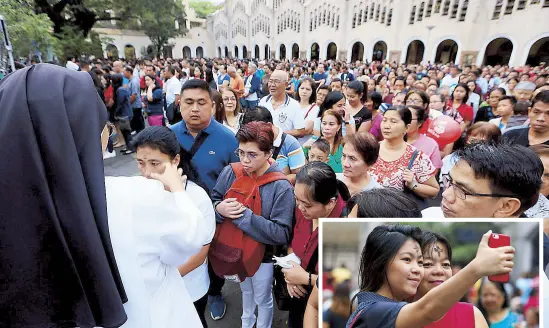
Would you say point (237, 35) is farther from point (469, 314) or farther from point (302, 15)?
point (469, 314)

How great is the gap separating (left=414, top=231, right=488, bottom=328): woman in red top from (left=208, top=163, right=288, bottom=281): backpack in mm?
1201

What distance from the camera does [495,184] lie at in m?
1.03

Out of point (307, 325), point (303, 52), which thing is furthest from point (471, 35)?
point (307, 325)

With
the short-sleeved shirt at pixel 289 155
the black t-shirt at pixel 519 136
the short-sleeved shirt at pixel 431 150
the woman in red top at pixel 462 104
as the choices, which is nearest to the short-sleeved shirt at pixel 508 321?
the short-sleeved shirt at pixel 289 155

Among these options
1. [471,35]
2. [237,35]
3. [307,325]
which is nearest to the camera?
[307,325]

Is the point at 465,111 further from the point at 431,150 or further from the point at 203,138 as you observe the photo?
the point at 203,138

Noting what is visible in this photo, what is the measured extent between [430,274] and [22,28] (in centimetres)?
1044

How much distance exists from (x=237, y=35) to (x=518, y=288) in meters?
54.4

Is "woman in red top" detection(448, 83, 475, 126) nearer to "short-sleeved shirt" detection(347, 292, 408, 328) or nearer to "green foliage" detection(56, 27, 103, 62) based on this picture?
"short-sleeved shirt" detection(347, 292, 408, 328)

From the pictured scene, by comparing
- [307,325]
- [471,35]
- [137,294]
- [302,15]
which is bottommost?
[307,325]

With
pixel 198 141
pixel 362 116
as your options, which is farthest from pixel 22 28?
pixel 362 116

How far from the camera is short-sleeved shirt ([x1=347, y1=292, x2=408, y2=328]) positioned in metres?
0.75

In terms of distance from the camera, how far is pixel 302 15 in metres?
36.6

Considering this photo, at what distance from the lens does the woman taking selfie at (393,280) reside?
0.72 m
